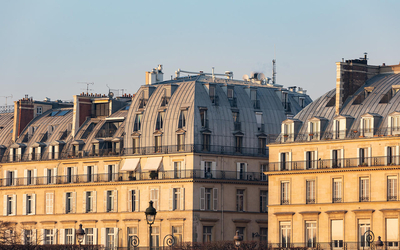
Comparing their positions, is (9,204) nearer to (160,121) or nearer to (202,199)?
(160,121)

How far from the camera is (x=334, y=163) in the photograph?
3907 inches

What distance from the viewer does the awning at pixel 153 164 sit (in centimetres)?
11425

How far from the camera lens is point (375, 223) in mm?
94812

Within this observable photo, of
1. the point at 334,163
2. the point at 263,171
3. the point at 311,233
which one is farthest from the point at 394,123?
the point at 263,171

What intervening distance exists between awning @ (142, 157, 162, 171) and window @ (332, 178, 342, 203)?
21.8 m

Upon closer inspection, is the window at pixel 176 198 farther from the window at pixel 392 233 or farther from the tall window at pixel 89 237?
the window at pixel 392 233

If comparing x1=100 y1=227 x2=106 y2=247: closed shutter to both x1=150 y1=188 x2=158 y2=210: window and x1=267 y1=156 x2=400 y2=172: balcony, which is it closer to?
x1=150 y1=188 x2=158 y2=210: window

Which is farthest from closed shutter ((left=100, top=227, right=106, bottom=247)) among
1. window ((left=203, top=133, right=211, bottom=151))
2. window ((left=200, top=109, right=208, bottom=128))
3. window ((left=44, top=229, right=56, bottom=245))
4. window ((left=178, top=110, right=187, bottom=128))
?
window ((left=200, top=109, right=208, bottom=128))

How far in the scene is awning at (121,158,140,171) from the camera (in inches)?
4592

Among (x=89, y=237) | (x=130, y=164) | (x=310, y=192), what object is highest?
(x=130, y=164)

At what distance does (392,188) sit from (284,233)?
38.7 feet

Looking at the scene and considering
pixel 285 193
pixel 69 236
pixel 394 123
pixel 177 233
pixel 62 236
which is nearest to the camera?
pixel 394 123

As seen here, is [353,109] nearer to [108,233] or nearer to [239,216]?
[239,216]

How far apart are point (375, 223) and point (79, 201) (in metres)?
39.0
